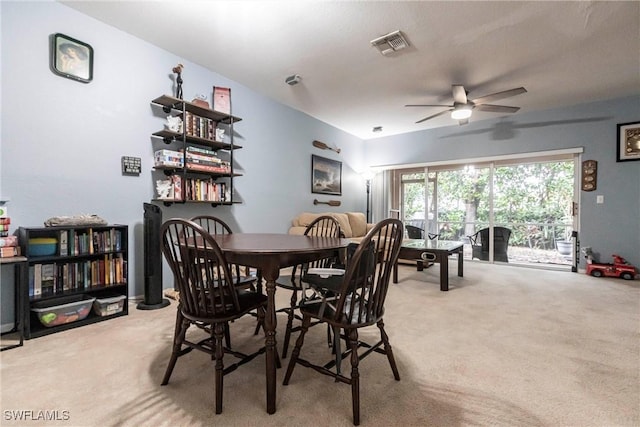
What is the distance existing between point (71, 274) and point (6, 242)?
0.45 meters

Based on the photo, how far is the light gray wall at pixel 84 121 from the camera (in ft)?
6.95

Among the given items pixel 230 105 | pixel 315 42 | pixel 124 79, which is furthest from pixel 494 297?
pixel 124 79

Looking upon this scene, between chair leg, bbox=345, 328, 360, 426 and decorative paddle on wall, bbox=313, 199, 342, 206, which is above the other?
decorative paddle on wall, bbox=313, 199, 342, 206

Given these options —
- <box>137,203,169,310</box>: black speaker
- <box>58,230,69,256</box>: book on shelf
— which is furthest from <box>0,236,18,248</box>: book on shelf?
<box>137,203,169,310</box>: black speaker

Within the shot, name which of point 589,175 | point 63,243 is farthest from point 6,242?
point 589,175

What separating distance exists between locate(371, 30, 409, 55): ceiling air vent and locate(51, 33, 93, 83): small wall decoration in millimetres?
2519

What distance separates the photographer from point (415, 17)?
241cm

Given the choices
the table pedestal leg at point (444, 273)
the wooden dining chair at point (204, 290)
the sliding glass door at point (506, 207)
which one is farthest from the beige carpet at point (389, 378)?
the sliding glass door at point (506, 207)

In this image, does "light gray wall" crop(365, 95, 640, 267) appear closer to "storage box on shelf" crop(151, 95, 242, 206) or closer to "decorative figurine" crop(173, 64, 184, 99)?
"storage box on shelf" crop(151, 95, 242, 206)

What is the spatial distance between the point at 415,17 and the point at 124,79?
267cm

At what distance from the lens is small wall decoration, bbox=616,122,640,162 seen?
4.05 meters

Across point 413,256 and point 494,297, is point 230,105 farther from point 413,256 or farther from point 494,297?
point 494,297

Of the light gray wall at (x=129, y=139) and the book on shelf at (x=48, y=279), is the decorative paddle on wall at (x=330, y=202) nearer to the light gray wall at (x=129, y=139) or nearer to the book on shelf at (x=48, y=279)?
the light gray wall at (x=129, y=139)

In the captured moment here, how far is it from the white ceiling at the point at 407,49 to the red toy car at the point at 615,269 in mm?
2373
